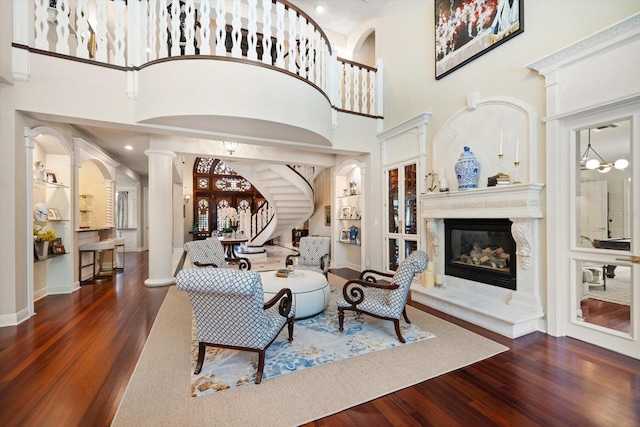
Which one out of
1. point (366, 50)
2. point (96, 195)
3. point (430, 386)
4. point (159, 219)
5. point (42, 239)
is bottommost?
point (430, 386)

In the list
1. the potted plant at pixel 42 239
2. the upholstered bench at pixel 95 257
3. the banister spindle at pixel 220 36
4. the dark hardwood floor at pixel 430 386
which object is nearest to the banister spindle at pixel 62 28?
the banister spindle at pixel 220 36

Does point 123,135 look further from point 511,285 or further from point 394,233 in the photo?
point 511,285

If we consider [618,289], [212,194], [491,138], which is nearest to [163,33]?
[491,138]

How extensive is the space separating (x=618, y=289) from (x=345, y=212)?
4.72 meters

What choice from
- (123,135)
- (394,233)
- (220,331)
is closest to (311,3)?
(123,135)

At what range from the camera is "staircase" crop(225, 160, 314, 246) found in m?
7.28

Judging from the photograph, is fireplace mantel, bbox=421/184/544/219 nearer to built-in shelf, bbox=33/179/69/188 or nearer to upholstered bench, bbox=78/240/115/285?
built-in shelf, bbox=33/179/69/188

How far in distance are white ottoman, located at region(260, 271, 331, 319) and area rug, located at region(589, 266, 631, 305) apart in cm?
278

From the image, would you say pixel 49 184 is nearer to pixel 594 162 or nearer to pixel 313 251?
pixel 313 251

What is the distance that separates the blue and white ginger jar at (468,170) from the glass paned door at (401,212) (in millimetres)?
1090

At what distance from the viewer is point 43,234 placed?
165 inches

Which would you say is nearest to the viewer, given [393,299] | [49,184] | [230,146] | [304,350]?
[304,350]

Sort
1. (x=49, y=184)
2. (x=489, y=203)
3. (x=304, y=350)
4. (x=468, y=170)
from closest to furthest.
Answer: (x=304, y=350) → (x=489, y=203) → (x=468, y=170) → (x=49, y=184)

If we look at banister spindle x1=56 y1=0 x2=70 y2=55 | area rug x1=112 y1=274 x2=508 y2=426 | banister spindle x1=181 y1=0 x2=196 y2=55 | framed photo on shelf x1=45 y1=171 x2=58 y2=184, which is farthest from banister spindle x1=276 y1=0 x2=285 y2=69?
framed photo on shelf x1=45 y1=171 x2=58 y2=184
